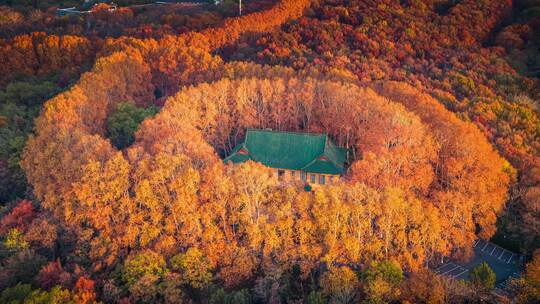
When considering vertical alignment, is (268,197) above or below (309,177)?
above

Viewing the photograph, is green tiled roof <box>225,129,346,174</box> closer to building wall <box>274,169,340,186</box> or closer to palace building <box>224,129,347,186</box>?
palace building <box>224,129,347,186</box>

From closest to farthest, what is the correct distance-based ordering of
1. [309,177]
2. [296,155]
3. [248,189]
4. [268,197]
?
1. [268,197]
2. [248,189]
3. [309,177]
4. [296,155]

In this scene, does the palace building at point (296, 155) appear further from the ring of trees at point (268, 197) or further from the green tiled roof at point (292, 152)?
the ring of trees at point (268, 197)

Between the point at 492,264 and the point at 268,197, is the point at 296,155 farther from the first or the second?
the point at 492,264

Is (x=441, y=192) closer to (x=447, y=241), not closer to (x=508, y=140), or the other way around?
(x=447, y=241)

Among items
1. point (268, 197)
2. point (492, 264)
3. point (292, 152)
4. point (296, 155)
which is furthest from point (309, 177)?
point (492, 264)

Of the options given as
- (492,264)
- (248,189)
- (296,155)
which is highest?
(248,189)

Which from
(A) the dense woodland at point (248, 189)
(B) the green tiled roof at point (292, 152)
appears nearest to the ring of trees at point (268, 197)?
(A) the dense woodland at point (248, 189)
